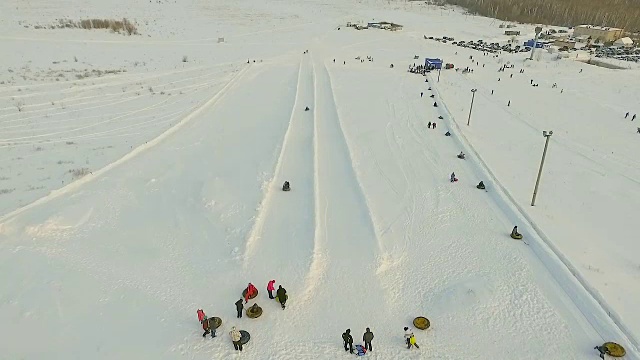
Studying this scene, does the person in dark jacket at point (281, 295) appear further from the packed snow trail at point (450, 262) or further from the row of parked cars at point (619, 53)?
the row of parked cars at point (619, 53)

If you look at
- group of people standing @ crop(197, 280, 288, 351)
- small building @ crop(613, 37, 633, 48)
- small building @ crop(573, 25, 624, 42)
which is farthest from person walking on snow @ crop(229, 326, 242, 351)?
small building @ crop(573, 25, 624, 42)

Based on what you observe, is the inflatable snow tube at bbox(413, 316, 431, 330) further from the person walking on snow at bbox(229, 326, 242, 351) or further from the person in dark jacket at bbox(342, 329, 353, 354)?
the person walking on snow at bbox(229, 326, 242, 351)

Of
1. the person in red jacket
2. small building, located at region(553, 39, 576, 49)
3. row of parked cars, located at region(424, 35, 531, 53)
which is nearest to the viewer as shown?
the person in red jacket

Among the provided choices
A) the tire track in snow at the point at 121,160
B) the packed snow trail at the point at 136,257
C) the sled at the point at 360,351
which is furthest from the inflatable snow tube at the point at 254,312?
the tire track in snow at the point at 121,160

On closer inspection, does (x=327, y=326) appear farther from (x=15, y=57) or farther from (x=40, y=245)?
(x=15, y=57)

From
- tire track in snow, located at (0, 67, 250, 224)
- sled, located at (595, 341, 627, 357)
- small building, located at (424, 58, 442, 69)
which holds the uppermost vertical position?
small building, located at (424, 58, 442, 69)

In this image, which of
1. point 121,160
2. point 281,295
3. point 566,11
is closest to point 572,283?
point 281,295

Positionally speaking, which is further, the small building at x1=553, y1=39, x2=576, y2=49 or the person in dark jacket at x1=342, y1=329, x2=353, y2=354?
the small building at x1=553, y1=39, x2=576, y2=49
